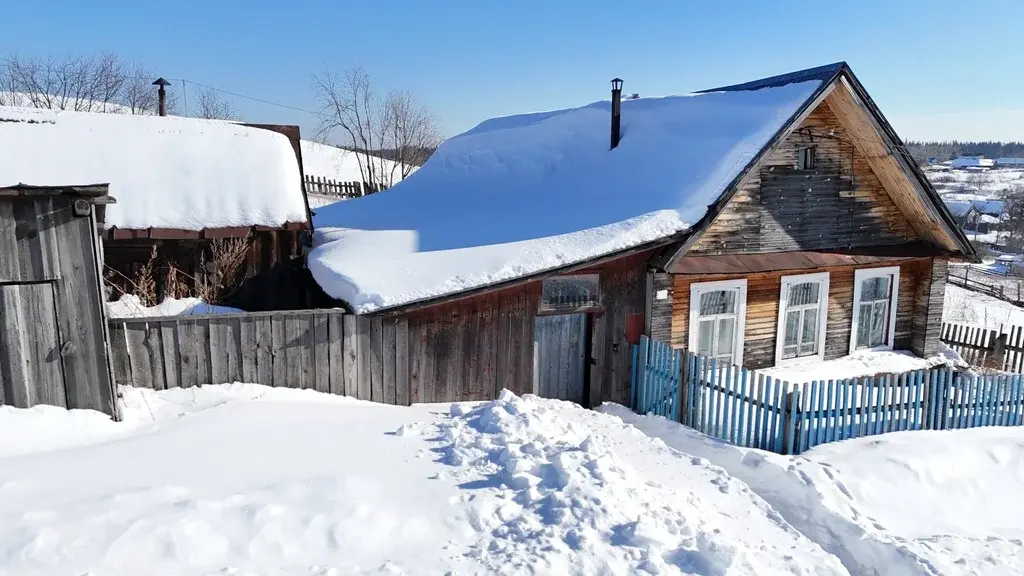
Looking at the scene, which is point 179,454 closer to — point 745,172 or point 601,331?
point 601,331

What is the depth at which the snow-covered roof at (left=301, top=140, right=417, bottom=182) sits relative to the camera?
45.9 m

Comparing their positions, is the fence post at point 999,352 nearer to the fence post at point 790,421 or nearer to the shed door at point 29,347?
the fence post at point 790,421

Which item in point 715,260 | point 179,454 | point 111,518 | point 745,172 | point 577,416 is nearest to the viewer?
point 111,518

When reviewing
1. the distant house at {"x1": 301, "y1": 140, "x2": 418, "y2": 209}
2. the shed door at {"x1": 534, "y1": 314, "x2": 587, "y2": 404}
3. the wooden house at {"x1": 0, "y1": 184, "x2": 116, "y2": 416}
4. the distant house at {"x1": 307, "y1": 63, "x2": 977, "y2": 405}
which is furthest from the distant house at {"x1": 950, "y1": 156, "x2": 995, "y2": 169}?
the wooden house at {"x1": 0, "y1": 184, "x2": 116, "y2": 416}

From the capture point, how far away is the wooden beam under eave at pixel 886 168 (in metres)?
12.0

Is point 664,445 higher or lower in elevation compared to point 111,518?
lower

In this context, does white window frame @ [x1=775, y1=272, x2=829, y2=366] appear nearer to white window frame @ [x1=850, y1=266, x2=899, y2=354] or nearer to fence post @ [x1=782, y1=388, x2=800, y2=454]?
white window frame @ [x1=850, y1=266, x2=899, y2=354]

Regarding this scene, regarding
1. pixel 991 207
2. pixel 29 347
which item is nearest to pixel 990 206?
pixel 991 207

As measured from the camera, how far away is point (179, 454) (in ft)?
21.7

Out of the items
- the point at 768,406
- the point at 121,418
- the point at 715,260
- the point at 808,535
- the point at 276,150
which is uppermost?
the point at 276,150

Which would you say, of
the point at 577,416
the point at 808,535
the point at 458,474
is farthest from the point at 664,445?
the point at 458,474

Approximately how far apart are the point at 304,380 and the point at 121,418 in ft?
7.25

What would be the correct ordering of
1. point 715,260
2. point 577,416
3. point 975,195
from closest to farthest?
point 577,416 < point 715,260 < point 975,195

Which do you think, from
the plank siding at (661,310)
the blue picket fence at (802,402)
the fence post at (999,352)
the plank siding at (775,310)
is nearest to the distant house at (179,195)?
the plank siding at (661,310)
